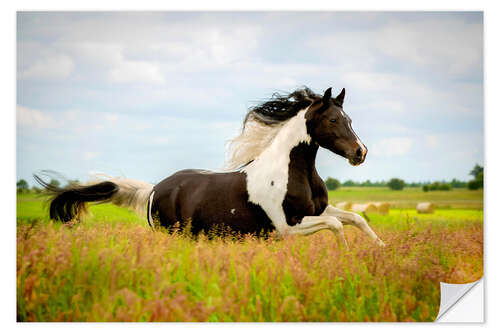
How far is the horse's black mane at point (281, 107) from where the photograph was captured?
4207 mm

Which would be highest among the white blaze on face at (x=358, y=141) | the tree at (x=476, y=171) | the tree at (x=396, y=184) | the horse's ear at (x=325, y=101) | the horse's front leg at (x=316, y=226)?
the horse's ear at (x=325, y=101)

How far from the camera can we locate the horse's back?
4047 mm

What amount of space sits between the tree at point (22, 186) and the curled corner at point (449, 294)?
3.76 m

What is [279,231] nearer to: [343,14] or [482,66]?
[343,14]

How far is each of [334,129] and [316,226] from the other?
0.93m

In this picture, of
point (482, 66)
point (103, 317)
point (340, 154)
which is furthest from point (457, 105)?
point (103, 317)

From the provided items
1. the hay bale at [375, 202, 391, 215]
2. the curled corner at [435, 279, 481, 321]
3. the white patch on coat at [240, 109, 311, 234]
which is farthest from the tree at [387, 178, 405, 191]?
the curled corner at [435, 279, 481, 321]

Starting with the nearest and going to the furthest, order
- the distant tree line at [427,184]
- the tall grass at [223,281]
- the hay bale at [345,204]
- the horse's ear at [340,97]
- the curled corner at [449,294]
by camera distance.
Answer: the tall grass at [223,281]
the curled corner at [449,294]
the distant tree line at [427,184]
the horse's ear at [340,97]
the hay bale at [345,204]

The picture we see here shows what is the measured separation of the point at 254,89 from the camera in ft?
13.9

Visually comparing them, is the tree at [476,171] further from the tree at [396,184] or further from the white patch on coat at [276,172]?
the white patch on coat at [276,172]

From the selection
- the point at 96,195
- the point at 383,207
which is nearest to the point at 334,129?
the point at 383,207

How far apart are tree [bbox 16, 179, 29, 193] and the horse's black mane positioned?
7.24ft
